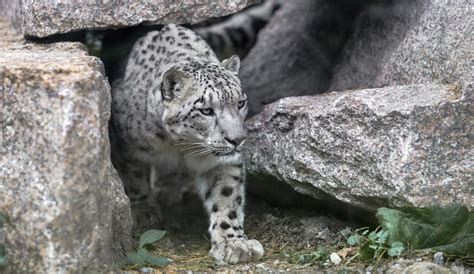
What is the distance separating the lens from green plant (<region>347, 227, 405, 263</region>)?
5.30 meters

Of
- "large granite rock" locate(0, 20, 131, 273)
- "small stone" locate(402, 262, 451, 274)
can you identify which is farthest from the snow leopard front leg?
"large granite rock" locate(0, 20, 131, 273)

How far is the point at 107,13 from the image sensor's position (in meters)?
6.12

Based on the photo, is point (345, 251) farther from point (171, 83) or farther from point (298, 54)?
point (298, 54)

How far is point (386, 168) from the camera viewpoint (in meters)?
5.41

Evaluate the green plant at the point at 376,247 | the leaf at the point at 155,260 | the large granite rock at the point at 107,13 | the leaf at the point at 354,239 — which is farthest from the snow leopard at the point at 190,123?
the green plant at the point at 376,247

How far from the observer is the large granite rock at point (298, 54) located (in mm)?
8094

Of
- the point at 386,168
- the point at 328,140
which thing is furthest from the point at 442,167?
the point at 328,140

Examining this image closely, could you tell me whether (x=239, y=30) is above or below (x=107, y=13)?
below

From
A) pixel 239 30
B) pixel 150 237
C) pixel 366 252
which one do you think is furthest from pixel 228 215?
pixel 239 30

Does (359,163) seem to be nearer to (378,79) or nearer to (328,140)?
(328,140)

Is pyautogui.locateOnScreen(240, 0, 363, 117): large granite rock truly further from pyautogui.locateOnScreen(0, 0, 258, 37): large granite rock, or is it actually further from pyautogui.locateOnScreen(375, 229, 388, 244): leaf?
pyautogui.locateOnScreen(375, 229, 388, 244): leaf

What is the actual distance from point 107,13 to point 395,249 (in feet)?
7.76

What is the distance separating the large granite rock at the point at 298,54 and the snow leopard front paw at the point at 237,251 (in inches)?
86.0

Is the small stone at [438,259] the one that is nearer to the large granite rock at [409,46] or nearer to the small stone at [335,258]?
the small stone at [335,258]
